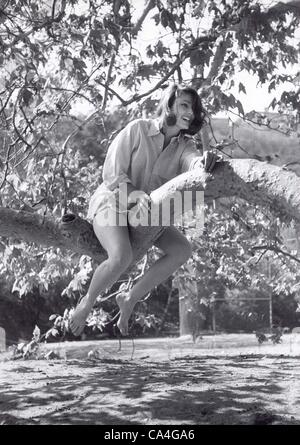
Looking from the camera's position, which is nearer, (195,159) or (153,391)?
(195,159)

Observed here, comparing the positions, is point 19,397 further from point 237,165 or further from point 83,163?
point 237,165

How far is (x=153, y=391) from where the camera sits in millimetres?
5816

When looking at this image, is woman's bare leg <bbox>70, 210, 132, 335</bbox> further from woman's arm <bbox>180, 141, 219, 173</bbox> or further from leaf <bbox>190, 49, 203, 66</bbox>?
leaf <bbox>190, 49, 203, 66</bbox>

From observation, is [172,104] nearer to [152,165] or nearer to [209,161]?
[152,165]

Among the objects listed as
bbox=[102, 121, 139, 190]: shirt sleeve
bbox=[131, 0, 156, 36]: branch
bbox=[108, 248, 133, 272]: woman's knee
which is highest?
bbox=[131, 0, 156, 36]: branch

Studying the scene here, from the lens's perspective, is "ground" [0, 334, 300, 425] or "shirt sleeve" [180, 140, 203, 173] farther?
"ground" [0, 334, 300, 425]

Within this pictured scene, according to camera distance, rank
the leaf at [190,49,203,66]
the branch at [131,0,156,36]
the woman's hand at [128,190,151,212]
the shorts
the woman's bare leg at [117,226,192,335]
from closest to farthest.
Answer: the woman's hand at [128,190,151,212] → the shorts → the woman's bare leg at [117,226,192,335] → the leaf at [190,49,203,66] → the branch at [131,0,156,36]

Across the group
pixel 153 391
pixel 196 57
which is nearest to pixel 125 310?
pixel 153 391

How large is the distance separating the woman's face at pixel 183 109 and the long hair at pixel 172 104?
0.6 inches

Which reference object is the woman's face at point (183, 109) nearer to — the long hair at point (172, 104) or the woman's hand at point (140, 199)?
the long hair at point (172, 104)

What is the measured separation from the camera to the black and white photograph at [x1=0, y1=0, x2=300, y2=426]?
334 centimetres

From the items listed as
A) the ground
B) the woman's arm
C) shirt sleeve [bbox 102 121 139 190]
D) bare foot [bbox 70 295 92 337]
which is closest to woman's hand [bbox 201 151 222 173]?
the woman's arm

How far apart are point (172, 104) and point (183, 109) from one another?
81mm

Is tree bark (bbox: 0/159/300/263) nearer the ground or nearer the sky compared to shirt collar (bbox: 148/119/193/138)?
nearer the ground
